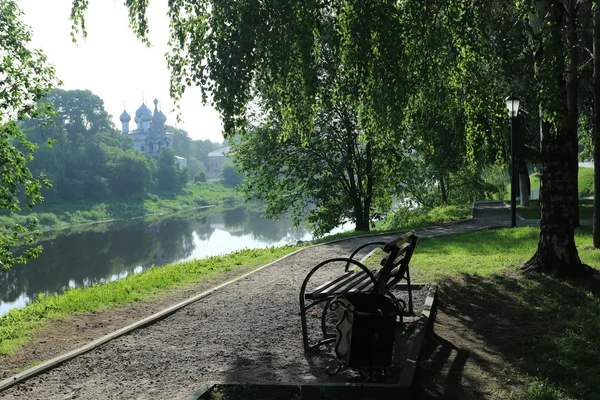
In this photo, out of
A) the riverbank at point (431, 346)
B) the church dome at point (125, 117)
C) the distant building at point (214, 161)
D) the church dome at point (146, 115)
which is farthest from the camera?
the distant building at point (214, 161)

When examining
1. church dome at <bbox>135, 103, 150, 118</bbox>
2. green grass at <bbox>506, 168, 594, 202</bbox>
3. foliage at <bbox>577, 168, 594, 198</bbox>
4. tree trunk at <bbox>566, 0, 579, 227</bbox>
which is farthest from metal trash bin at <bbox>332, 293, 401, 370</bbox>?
church dome at <bbox>135, 103, 150, 118</bbox>

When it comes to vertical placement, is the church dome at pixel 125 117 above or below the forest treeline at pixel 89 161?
above

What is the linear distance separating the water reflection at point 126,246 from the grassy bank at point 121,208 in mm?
4175

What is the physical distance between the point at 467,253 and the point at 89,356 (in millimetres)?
8302

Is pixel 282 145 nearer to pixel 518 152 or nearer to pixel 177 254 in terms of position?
pixel 518 152

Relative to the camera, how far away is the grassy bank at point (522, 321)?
443 centimetres

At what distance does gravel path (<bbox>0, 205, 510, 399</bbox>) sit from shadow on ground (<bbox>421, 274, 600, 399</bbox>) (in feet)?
3.78

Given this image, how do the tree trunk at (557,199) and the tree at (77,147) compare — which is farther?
the tree at (77,147)

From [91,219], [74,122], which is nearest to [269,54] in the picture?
[91,219]

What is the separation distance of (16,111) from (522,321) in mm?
13351

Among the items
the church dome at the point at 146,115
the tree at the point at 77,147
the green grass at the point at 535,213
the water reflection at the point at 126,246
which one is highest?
the church dome at the point at 146,115

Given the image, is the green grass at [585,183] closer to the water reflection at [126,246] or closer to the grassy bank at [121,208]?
the water reflection at [126,246]

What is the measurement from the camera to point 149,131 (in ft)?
434

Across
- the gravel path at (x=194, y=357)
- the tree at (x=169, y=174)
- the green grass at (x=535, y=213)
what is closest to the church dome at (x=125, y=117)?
the tree at (x=169, y=174)
